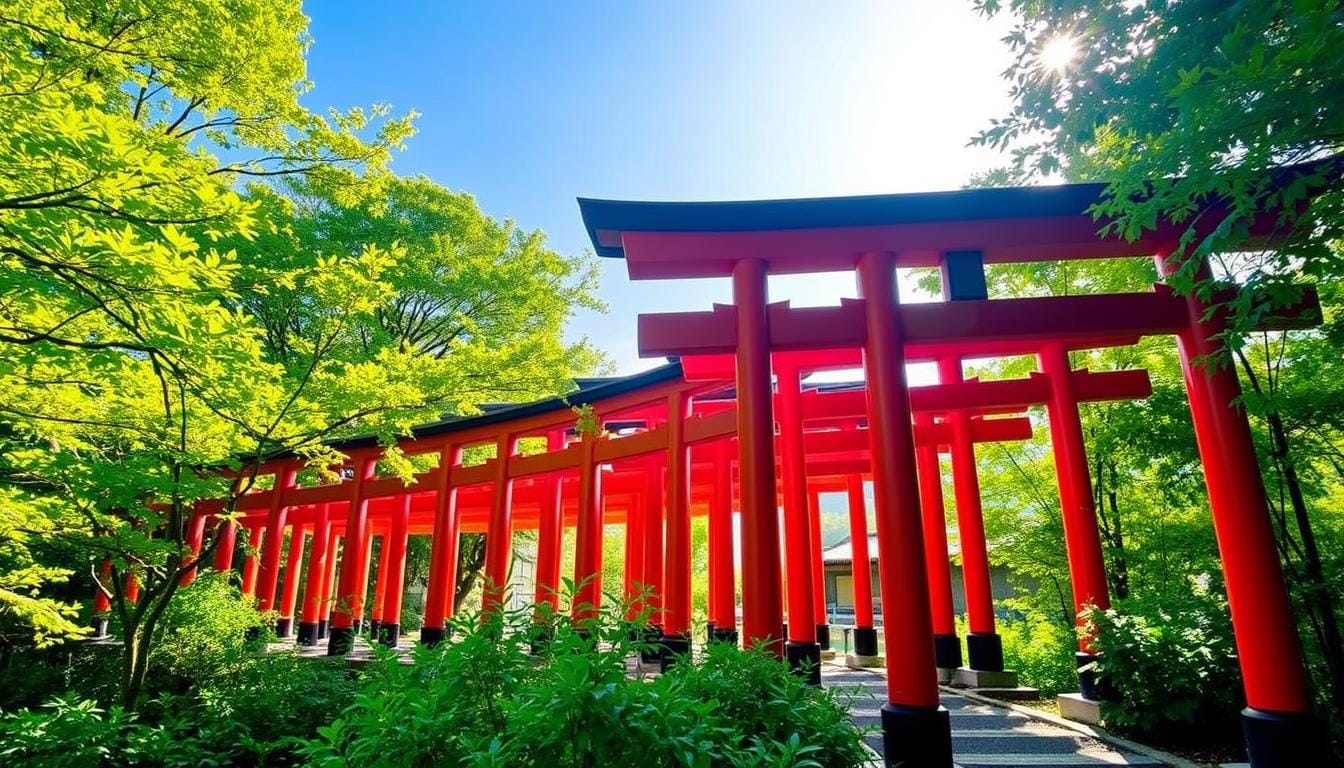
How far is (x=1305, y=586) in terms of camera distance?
574cm

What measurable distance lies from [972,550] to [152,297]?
1013cm

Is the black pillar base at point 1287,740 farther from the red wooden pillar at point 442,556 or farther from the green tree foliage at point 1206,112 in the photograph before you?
the red wooden pillar at point 442,556

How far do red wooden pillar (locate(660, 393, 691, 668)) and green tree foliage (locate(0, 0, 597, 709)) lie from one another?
2.23 meters

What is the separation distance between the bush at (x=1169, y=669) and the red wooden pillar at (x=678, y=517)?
5384mm

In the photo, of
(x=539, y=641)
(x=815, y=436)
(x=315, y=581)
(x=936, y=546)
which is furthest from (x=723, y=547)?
(x=315, y=581)

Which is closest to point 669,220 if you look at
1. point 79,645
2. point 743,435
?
point 743,435

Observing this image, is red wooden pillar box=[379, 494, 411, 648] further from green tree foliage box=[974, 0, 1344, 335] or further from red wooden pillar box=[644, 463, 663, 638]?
green tree foliage box=[974, 0, 1344, 335]

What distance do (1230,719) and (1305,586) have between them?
153 centimetres

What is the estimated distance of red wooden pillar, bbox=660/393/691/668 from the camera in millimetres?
9820

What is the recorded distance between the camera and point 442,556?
13.6 metres

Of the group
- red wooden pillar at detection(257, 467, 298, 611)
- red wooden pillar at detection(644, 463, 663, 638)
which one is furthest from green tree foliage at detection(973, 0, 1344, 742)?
red wooden pillar at detection(257, 467, 298, 611)

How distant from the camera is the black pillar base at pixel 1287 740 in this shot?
4.71 metres

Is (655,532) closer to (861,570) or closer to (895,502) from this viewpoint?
(861,570)

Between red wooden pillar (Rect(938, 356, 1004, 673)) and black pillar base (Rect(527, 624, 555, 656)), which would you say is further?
red wooden pillar (Rect(938, 356, 1004, 673))
